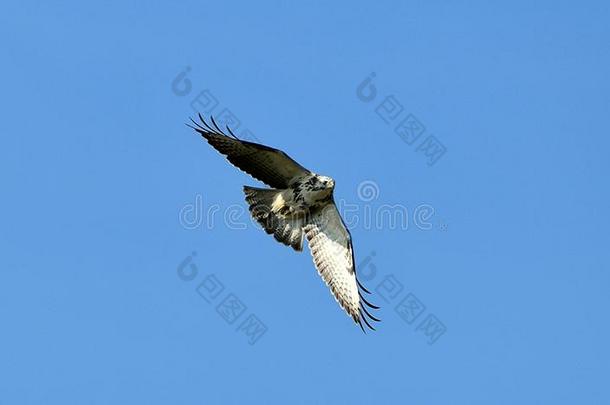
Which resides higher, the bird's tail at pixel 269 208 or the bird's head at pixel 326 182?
the bird's head at pixel 326 182

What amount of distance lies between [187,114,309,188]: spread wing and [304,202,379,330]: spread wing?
2.73ft

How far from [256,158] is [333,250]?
74.9 inches

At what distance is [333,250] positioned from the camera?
2169cm

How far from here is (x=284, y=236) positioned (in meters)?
21.5

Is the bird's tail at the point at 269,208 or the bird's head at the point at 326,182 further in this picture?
the bird's tail at the point at 269,208

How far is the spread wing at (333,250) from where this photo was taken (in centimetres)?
2142

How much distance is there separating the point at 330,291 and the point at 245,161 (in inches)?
92.3

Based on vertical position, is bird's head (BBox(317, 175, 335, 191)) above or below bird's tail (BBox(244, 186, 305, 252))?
above

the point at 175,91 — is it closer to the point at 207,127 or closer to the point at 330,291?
the point at 207,127

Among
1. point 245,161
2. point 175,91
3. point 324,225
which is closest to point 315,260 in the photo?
point 324,225

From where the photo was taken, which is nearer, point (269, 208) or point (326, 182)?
point (326, 182)

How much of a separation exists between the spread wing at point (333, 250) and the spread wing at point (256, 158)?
0.83m

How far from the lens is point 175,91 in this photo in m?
21.0

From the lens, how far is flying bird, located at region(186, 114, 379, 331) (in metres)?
21.0
